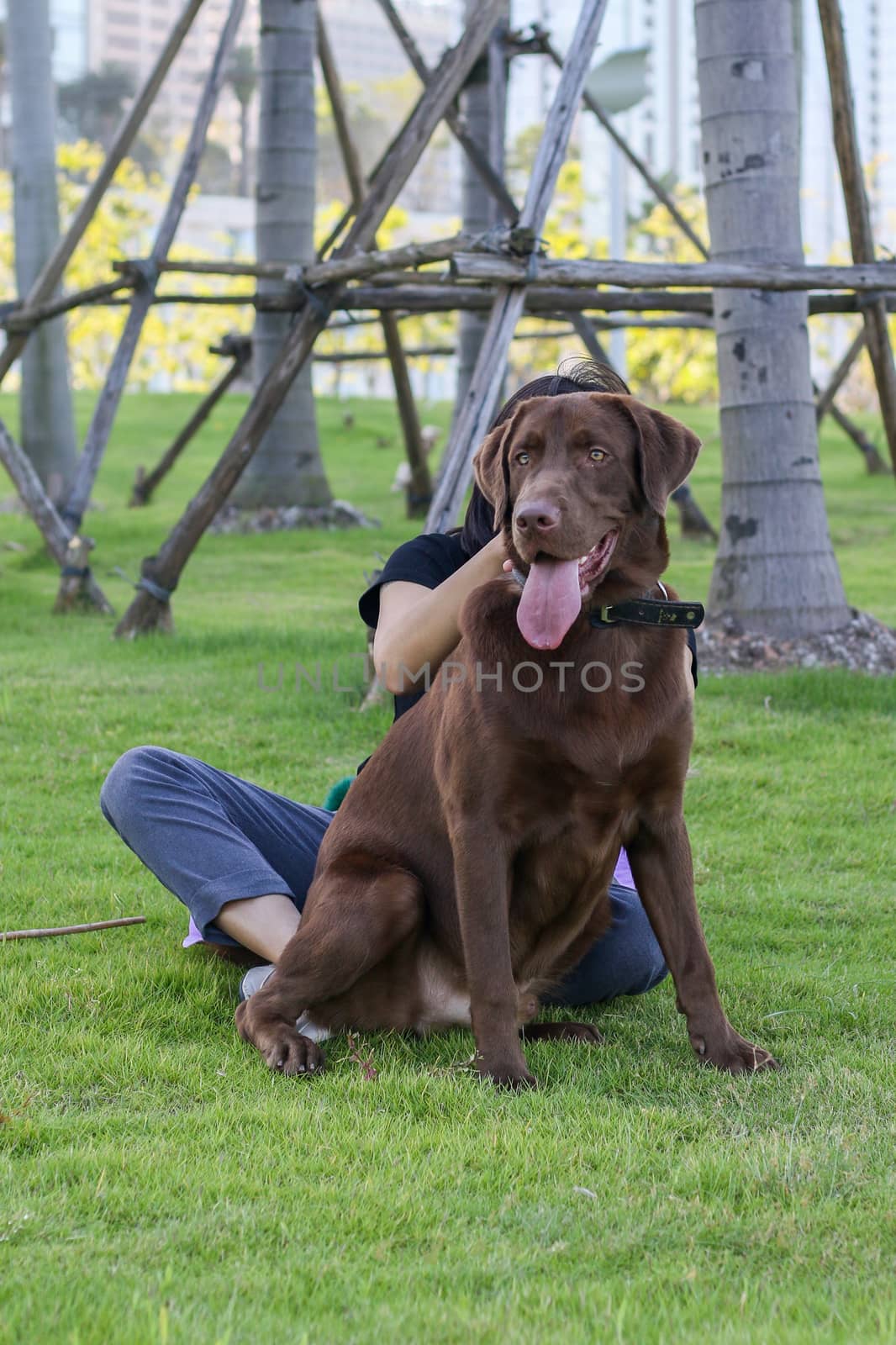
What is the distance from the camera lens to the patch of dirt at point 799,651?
23.5 ft

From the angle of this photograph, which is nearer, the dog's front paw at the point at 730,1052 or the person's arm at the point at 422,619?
the dog's front paw at the point at 730,1052

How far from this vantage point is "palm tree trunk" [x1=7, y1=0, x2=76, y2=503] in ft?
44.7

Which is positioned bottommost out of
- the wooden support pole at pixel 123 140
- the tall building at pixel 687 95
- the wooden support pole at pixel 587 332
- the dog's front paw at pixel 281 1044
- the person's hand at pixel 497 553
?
the dog's front paw at pixel 281 1044

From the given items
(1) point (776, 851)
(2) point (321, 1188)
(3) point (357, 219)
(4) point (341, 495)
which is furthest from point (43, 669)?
(4) point (341, 495)

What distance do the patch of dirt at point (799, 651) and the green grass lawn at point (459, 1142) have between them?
1.39 metres

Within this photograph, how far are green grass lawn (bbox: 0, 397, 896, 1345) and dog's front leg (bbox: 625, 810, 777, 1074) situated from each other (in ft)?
0.33

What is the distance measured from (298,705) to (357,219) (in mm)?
3029

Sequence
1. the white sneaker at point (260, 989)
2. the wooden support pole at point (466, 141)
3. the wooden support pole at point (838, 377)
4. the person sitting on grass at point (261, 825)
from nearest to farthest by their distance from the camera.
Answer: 1. the white sneaker at point (260, 989)
2. the person sitting on grass at point (261, 825)
3. the wooden support pole at point (466, 141)
4. the wooden support pole at point (838, 377)

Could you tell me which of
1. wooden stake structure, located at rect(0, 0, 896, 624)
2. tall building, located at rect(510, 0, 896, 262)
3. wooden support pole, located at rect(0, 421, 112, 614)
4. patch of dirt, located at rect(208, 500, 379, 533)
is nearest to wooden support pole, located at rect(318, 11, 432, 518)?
wooden stake structure, located at rect(0, 0, 896, 624)

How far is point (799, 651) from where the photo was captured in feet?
23.6

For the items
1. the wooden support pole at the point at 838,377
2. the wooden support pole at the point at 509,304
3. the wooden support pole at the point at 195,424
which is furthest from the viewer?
the wooden support pole at the point at 838,377

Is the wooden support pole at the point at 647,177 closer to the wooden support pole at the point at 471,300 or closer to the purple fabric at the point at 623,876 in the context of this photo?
the wooden support pole at the point at 471,300

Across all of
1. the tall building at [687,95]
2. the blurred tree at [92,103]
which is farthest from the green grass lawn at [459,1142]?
the tall building at [687,95]

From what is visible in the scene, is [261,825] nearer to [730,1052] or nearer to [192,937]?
[192,937]
